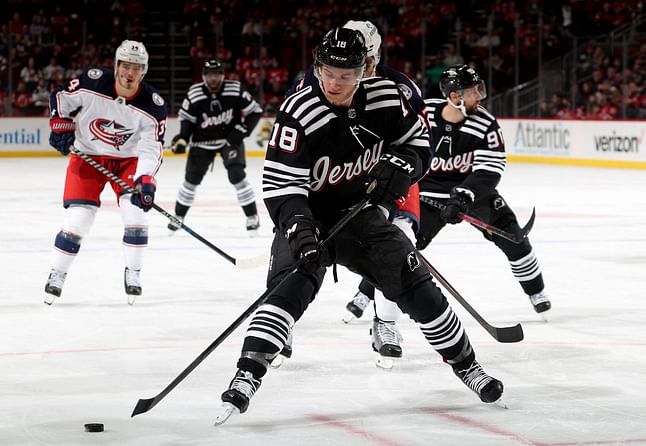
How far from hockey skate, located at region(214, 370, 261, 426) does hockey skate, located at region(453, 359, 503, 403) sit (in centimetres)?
65

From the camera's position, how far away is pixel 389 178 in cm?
336

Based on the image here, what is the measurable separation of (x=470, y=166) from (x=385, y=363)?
4.63 feet

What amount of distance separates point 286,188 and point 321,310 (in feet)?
6.85

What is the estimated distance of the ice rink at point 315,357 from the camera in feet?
10.5

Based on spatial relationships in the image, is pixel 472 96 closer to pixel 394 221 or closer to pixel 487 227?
pixel 487 227

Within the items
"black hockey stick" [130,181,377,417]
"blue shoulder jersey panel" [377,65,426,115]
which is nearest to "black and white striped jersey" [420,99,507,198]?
"blue shoulder jersey panel" [377,65,426,115]

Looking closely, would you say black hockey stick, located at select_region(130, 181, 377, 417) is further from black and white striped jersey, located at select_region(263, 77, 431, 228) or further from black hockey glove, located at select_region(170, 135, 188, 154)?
black hockey glove, located at select_region(170, 135, 188, 154)

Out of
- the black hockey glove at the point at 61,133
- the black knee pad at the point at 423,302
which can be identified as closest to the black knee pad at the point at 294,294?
the black knee pad at the point at 423,302

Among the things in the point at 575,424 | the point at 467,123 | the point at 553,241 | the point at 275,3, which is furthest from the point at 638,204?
the point at 275,3

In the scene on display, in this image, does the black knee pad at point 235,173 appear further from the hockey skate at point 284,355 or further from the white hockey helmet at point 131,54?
the hockey skate at point 284,355

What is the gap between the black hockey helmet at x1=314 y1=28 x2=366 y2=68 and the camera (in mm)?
3219

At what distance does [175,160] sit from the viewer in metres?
17.6

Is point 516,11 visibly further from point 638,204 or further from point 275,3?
point 638,204

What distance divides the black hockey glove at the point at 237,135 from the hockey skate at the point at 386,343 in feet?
16.2
